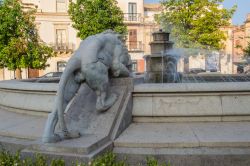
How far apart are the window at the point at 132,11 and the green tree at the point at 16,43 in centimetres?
2055

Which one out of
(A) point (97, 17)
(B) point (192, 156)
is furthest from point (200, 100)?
(A) point (97, 17)

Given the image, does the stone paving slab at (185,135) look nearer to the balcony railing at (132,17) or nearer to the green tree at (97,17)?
the green tree at (97,17)

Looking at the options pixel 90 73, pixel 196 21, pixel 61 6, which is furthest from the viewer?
pixel 61 6

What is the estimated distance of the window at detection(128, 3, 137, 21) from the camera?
1682 inches

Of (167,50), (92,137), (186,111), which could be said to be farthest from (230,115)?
(167,50)

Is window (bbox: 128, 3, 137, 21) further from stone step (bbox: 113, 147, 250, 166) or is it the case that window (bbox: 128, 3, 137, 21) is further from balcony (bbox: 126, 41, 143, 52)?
stone step (bbox: 113, 147, 250, 166)

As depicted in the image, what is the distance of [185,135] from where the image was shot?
445cm

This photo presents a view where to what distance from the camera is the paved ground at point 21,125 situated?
4695 millimetres

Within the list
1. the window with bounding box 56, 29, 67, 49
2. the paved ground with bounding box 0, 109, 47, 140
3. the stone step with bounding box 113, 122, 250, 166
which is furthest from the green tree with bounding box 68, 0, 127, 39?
the stone step with bounding box 113, 122, 250, 166

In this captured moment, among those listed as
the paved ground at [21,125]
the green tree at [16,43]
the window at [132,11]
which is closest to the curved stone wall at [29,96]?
the paved ground at [21,125]

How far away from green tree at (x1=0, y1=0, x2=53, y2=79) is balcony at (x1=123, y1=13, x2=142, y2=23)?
20205mm

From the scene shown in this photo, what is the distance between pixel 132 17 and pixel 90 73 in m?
38.9

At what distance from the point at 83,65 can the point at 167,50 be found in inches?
228

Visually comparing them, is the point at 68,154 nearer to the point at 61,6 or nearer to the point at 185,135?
the point at 185,135
